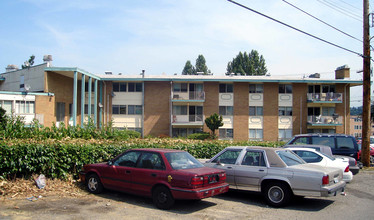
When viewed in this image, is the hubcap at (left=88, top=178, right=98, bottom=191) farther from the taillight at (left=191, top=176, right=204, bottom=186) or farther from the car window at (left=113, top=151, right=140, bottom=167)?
the taillight at (left=191, top=176, right=204, bottom=186)

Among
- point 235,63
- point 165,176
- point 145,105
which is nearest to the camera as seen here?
point 165,176

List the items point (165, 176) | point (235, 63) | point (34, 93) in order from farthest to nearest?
point (235, 63), point (34, 93), point (165, 176)

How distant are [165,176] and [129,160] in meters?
1.47

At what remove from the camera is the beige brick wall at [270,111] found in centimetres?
3826

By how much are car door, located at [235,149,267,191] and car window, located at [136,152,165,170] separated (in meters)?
2.34

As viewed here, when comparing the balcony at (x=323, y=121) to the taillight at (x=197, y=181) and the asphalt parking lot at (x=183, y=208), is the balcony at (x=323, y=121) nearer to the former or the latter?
the asphalt parking lot at (x=183, y=208)

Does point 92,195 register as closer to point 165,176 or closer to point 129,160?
point 129,160

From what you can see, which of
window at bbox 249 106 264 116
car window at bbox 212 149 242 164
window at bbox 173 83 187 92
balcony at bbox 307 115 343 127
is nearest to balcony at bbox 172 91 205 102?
window at bbox 173 83 187 92

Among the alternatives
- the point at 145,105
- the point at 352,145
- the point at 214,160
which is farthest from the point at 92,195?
the point at 145,105

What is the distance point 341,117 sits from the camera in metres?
39.5

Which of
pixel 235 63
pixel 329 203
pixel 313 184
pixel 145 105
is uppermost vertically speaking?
pixel 235 63

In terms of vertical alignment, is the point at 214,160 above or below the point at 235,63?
below

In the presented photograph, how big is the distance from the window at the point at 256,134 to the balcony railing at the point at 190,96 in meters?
6.88

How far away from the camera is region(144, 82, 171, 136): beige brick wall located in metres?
37.8
